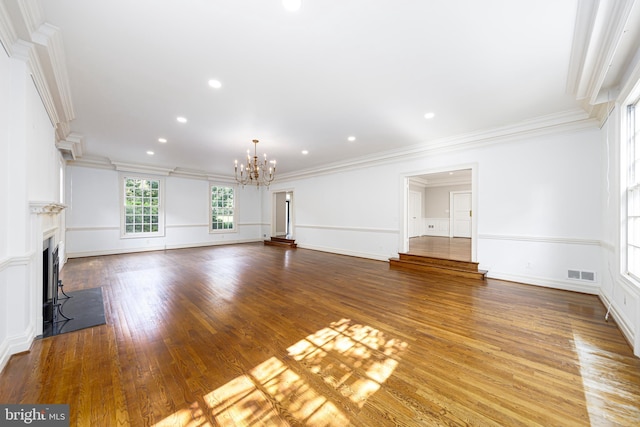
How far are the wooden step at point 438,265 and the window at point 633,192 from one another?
216 centimetres

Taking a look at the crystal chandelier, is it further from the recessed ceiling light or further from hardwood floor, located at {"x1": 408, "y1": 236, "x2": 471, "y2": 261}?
hardwood floor, located at {"x1": 408, "y1": 236, "x2": 471, "y2": 261}

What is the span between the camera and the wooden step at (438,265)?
475cm

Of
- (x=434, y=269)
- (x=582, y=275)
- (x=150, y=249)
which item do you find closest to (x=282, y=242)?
(x=150, y=249)

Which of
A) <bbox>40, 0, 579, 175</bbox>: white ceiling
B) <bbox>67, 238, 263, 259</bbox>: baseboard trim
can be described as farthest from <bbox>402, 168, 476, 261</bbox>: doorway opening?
<bbox>67, 238, 263, 259</bbox>: baseboard trim

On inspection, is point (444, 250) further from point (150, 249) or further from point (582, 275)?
point (150, 249)

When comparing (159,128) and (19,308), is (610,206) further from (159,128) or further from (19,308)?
(159,128)

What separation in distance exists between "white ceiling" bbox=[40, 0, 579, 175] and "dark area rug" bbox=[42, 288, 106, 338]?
2842mm

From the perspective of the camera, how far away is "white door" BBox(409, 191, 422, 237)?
9805 mm

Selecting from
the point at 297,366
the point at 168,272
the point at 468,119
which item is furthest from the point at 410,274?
the point at 168,272

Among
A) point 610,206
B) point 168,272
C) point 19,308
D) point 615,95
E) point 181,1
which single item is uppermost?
point 181,1

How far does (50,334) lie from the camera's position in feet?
8.32

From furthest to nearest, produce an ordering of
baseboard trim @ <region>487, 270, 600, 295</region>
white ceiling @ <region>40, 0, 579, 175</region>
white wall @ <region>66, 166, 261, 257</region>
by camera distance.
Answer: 1. white wall @ <region>66, 166, 261, 257</region>
2. baseboard trim @ <region>487, 270, 600, 295</region>
3. white ceiling @ <region>40, 0, 579, 175</region>

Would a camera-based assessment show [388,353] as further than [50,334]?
No

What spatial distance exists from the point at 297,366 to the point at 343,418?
619 mm
